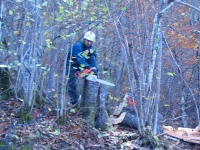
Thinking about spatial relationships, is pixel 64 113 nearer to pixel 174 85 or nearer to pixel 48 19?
pixel 48 19

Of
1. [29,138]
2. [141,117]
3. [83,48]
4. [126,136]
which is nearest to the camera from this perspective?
[29,138]

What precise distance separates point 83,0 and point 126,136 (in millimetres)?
3012

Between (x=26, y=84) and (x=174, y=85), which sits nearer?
(x=26, y=84)

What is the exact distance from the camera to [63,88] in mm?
5094

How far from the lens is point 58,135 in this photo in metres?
4.87

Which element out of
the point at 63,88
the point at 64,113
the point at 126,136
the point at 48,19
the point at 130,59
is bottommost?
the point at 126,136

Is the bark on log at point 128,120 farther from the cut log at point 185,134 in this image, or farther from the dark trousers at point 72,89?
the dark trousers at point 72,89

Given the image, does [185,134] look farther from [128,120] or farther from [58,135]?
[58,135]

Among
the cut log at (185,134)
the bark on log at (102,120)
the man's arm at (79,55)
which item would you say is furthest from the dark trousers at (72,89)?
the cut log at (185,134)

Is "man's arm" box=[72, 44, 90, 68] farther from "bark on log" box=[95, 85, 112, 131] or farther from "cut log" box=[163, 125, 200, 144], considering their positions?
"cut log" box=[163, 125, 200, 144]

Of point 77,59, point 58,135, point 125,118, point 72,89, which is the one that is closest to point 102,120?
point 125,118

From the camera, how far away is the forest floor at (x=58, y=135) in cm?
443

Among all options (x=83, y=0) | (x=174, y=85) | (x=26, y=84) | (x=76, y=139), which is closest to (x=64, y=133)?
(x=76, y=139)

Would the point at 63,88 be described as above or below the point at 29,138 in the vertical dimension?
above
